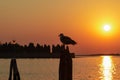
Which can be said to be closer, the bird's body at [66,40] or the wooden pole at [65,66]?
the wooden pole at [65,66]

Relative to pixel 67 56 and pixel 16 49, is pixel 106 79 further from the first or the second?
pixel 16 49

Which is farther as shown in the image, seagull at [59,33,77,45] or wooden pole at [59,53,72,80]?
seagull at [59,33,77,45]

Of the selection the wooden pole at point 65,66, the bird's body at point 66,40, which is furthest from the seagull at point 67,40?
the wooden pole at point 65,66

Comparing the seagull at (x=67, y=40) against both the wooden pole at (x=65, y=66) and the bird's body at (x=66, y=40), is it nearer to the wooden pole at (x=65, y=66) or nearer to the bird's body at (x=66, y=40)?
the bird's body at (x=66, y=40)

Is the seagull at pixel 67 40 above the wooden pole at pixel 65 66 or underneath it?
above

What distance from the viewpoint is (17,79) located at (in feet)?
114

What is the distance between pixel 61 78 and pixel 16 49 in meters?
175

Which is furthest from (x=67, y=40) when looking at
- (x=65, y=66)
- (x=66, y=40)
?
(x=65, y=66)

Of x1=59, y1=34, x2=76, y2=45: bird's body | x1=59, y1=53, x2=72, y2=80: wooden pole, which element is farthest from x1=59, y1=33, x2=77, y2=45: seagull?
x1=59, y1=53, x2=72, y2=80: wooden pole

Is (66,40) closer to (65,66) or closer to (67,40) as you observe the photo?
(67,40)

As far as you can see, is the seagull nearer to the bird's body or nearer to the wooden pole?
the bird's body

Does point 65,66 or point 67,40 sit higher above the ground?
point 67,40

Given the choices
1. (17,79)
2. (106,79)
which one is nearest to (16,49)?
(106,79)

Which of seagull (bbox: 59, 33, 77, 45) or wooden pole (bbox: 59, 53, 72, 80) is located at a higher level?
seagull (bbox: 59, 33, 77, 45)
